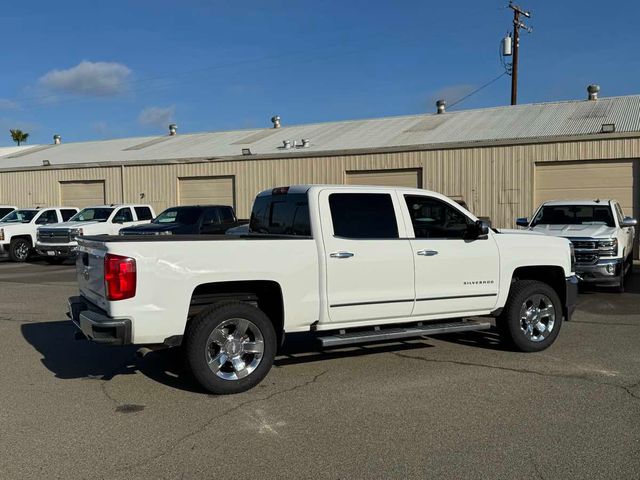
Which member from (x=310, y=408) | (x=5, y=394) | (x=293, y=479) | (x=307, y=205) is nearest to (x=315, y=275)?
→ (x=307, y=205)

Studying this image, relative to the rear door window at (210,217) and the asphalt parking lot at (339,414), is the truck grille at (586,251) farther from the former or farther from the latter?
the rear door window at (210,217)

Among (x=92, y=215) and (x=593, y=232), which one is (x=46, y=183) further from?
(x=593, y=232)

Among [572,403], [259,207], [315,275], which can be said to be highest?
[259,207]

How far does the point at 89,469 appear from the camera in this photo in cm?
416

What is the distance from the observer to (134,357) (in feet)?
23.6

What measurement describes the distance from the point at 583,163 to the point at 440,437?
639 inches

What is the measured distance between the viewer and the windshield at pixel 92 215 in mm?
20391

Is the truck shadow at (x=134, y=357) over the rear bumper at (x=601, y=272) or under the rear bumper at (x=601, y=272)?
under

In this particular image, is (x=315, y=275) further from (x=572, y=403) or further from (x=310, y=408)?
(x=572, y=403)

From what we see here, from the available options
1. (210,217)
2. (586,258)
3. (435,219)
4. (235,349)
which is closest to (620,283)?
(586,258)

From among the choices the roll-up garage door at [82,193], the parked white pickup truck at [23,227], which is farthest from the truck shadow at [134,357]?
the roll-up garage door at [82,193]

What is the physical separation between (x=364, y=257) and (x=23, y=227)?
17560 millimetres

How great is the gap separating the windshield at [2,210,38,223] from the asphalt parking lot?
1474cm

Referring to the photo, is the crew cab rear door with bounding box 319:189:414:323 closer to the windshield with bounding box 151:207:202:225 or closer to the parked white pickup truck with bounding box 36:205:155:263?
the windshield with bounding box 151:207:202:225
